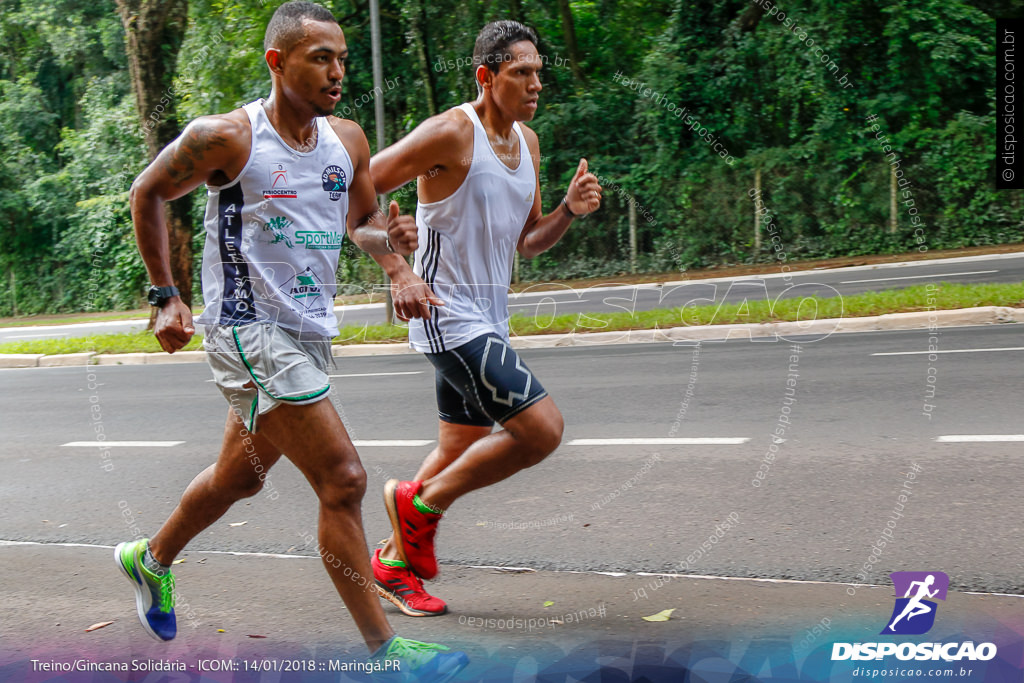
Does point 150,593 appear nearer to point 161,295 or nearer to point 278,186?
point 161,295

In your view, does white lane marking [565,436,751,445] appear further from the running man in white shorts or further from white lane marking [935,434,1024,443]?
the running man in white shorts

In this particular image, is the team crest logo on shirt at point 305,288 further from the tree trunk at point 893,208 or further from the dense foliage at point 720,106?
the tree trunk at point 893,208

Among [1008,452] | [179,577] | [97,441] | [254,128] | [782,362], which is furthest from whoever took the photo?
[782,362]

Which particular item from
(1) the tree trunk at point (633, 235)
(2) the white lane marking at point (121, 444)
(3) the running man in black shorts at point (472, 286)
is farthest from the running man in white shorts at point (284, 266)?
(1) the tree trunk at point (633, 235)

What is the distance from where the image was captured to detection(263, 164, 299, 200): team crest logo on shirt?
297cm

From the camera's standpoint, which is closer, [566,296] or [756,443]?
[756,443]

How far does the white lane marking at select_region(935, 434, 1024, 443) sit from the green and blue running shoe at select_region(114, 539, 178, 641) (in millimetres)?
4093

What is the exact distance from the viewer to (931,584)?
11.3ft

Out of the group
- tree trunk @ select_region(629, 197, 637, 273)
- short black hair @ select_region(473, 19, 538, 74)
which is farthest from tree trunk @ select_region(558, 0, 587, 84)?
short black hair @ select_region(473, 19, 538, 74)

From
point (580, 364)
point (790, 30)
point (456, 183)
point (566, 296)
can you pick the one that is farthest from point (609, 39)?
point (456, 183)

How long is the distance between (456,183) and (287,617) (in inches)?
63.6

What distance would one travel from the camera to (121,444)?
743 centimetres

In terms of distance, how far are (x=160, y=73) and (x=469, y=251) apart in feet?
41.9

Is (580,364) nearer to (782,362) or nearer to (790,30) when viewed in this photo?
(782,362)
